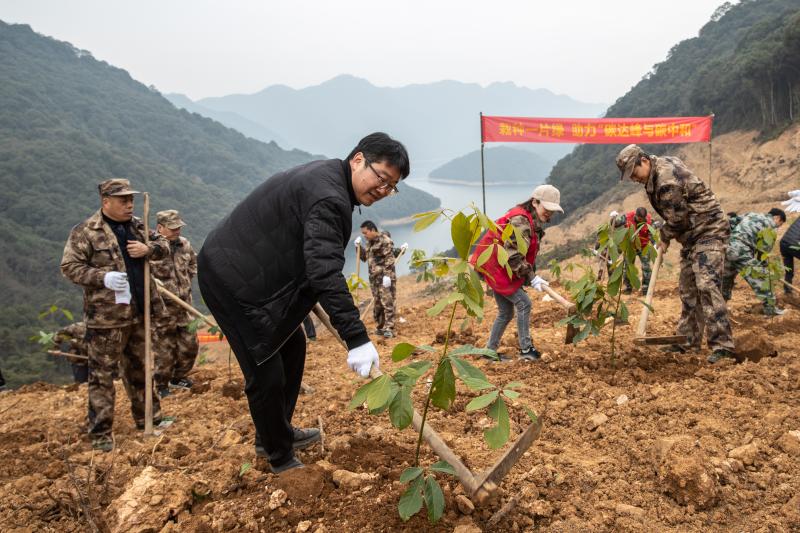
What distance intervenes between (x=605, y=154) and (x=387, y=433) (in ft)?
126

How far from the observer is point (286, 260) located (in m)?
2.02

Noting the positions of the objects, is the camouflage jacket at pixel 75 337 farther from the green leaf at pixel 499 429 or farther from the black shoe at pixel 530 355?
the green leaf at pixel 499 429

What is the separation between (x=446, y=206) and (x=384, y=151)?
183 feet

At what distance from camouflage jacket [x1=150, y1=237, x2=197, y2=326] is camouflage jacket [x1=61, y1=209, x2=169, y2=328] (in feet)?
5.19

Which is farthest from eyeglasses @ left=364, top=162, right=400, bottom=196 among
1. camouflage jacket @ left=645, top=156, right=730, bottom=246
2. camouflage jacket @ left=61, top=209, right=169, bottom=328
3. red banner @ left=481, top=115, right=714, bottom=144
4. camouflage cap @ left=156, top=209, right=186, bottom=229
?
red banner @ left=481, top=115, right=714, bottom=144

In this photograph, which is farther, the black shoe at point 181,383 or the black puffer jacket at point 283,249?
the black shoe at point 181,383

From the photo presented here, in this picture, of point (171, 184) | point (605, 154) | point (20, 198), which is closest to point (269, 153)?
point (171, 184)

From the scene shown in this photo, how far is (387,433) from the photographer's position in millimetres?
2629

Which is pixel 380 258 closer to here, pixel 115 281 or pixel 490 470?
pixel 115 281

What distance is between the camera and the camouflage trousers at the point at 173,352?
14.8ft

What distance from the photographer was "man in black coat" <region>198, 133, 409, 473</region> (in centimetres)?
187

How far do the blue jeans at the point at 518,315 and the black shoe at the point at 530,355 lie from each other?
0.02m

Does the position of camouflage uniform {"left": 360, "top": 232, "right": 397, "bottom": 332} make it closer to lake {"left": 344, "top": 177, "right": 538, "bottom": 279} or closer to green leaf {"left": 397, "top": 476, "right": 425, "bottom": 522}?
green leaf {"left": 397, "top": 476, "right": 425, "bottom": 522}

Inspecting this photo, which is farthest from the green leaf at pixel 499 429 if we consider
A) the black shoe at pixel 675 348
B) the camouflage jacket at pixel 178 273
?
the camouflage jacket at pixel 178 273
